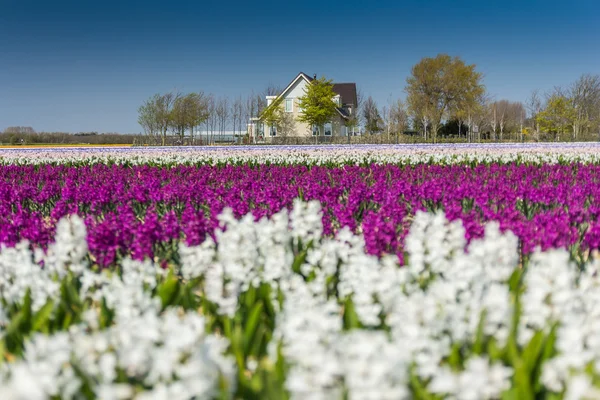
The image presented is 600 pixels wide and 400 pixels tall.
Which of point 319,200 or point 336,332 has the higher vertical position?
point 319,200

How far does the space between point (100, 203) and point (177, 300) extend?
18.6 feet

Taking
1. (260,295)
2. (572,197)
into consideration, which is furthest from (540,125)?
(260,295)

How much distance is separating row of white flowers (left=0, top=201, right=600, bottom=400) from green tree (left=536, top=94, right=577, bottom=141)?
182 ft

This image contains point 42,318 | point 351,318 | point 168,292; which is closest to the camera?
point 351,318

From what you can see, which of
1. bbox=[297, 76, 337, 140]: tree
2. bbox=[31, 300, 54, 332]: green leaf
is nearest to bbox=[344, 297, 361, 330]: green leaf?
bbox=[31, 300, 54, 332]: green leaf

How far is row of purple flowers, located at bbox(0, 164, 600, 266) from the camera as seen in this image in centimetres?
491

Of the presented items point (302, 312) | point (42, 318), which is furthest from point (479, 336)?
point (42, 318)

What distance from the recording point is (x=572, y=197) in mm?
7723

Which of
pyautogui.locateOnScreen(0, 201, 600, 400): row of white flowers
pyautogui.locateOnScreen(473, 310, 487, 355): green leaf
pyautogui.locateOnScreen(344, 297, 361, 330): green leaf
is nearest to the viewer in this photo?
pyautogui.locateOnScreen(0, 201, 600, 400): row of white flowers

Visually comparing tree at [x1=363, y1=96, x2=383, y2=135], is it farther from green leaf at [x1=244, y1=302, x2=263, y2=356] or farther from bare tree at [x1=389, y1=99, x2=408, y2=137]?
green leaf at [x1=244, y1=302, x2=263, y2=356]

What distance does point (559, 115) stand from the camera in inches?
2098

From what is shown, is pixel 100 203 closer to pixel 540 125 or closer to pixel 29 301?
pixel 29 301

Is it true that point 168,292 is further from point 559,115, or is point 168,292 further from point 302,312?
point 559,115

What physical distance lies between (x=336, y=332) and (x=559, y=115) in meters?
57.9
